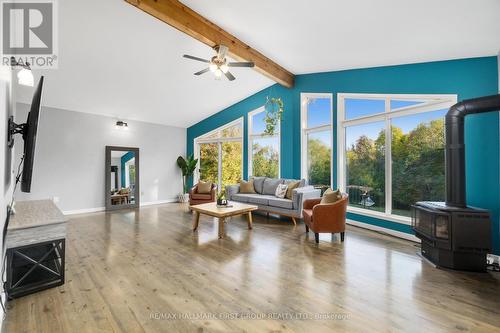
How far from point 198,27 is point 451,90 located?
3900 millimetres

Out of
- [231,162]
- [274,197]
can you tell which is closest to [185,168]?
[231,162]

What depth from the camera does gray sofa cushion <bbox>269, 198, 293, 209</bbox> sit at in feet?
15.7

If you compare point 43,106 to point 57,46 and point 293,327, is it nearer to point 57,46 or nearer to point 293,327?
point 57,46

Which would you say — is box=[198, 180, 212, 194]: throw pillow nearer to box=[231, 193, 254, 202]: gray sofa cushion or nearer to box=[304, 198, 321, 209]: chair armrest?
box=[231, 193, 254, 202]: gray sofa cushion

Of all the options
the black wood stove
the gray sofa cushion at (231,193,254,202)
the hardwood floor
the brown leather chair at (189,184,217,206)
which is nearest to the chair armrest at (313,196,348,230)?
the hardwood floor

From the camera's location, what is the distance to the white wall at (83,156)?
5438mm

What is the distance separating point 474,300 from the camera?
214 cm

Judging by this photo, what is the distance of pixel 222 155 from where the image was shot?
783 centimetres

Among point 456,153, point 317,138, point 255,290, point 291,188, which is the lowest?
point 255,290

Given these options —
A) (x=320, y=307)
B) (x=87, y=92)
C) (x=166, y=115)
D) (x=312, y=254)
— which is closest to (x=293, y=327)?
(x=320, y=307)

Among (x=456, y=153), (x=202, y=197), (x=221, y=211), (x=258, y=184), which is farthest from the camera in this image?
(x=258, y=184)

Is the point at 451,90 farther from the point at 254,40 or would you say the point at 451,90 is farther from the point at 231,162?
the point at 231,162

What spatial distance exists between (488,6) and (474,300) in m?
2.85

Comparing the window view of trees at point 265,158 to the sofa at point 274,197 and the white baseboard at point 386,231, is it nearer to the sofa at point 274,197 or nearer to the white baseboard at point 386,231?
the sofa at point 274,197
